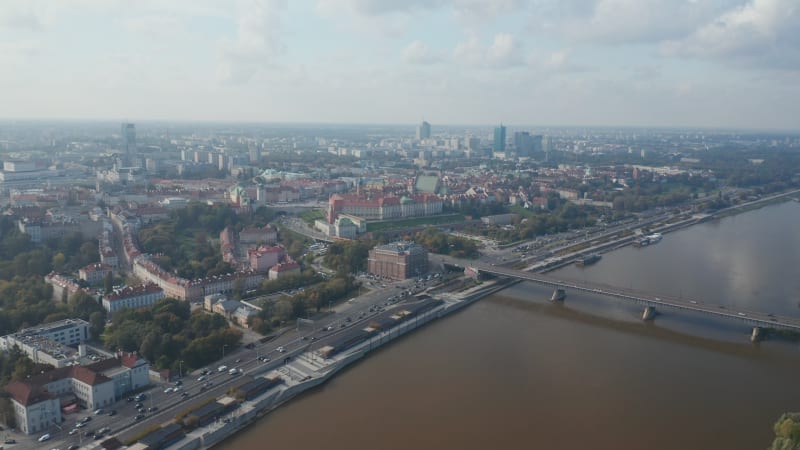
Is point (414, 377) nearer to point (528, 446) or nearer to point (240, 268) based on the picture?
point (528, 446)

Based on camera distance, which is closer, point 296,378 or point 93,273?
point 296,378

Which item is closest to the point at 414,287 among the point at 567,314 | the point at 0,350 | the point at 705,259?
the point at 567,314

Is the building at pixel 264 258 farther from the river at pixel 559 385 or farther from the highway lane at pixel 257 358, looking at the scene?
the river at pixel 559 385

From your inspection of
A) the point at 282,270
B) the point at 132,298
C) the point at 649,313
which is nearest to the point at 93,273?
the point at 132,298

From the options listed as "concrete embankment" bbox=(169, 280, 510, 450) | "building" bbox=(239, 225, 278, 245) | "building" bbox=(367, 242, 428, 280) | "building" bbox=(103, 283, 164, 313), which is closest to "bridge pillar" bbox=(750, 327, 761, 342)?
"concrete embankment" bbox=(169, 280, 510, 450)

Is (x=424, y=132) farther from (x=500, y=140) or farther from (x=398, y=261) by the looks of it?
(x=398, y=261)

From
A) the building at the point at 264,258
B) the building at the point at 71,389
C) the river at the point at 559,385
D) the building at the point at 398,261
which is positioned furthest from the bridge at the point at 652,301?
the building at the point at 71,389

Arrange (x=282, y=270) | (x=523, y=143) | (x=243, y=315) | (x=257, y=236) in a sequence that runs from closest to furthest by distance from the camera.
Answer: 1. (x=243, y=315)
2. (x=282, y=270)
3. (x=257, y=236)
4. (x=523, y=143)
